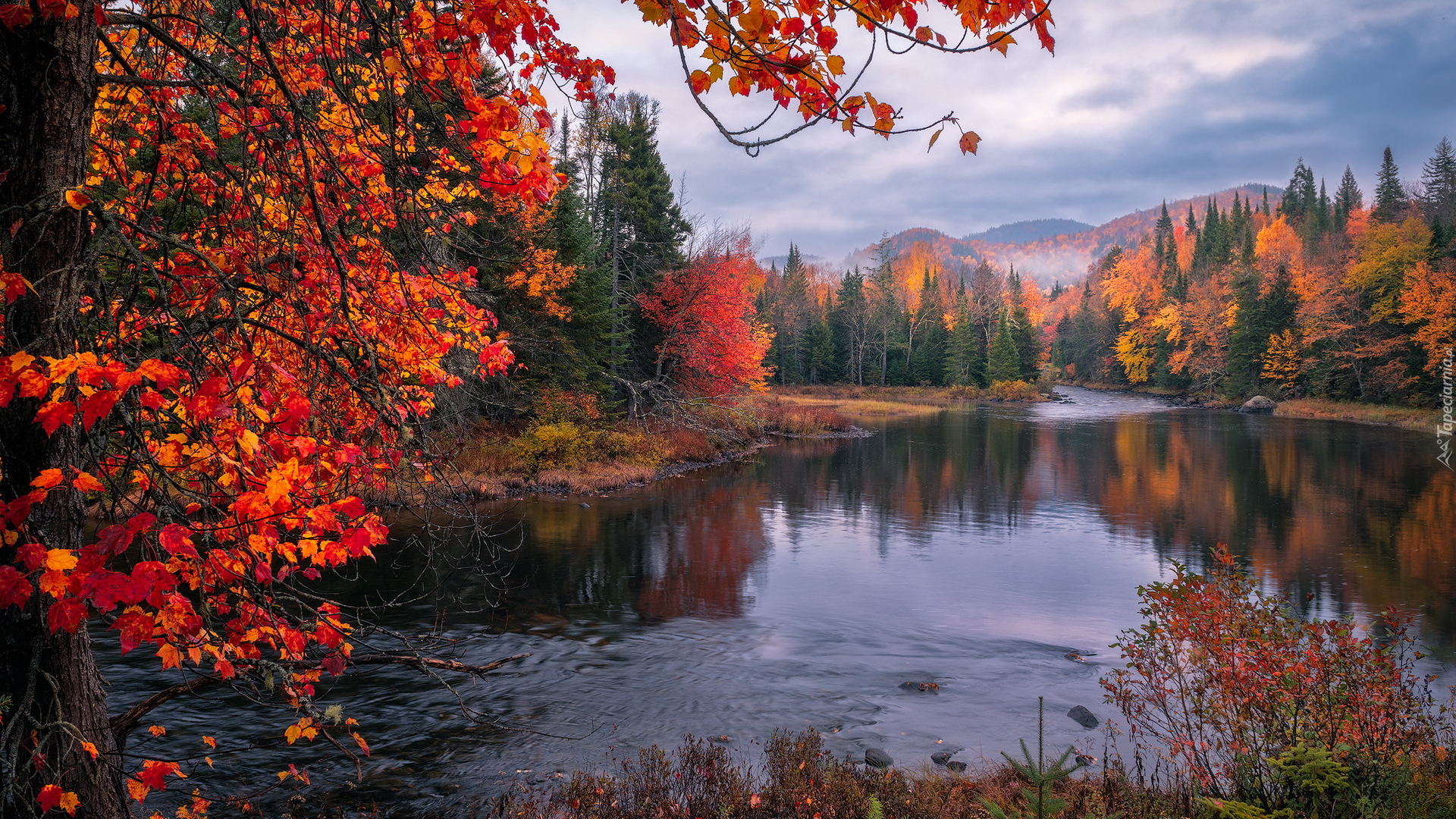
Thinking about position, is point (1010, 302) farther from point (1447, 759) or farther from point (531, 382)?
point (1447, 759)

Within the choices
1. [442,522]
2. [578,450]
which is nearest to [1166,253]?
[578,450]

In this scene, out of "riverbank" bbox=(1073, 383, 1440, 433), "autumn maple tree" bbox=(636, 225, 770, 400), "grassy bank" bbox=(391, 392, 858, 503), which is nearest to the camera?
"grassy bank" bbox=(391, 392, 858, 503)

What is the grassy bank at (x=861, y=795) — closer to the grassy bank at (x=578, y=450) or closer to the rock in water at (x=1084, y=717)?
the rock in water at (x=1084, y=717)

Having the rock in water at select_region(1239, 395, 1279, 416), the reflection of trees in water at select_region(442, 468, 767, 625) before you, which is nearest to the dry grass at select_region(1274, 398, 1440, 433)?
the rock in water at select_region(1239, 395, 1279, 416)

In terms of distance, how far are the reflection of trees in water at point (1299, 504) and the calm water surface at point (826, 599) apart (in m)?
0.12

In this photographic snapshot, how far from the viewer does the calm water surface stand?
8352 millimetres

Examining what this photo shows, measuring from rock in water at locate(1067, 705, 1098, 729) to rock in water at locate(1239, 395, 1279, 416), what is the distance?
5650cm

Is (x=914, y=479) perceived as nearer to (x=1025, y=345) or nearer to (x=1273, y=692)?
(x=1273, y=692)

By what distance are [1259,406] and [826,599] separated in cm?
5669

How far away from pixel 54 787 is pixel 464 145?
130 inches

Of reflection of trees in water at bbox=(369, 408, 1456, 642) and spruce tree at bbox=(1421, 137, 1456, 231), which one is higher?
spruce tree at bbox=(1421, 137, 1456, 231)

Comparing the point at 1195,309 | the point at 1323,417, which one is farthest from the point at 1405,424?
the point at 1195,309

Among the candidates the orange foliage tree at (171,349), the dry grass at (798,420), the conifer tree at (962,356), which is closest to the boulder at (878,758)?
the orange foliage tree at (171,349)

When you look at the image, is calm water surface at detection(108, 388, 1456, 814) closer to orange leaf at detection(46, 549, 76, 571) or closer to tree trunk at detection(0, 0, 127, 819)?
tree trunk at detection(0, 0, 127, 819)
